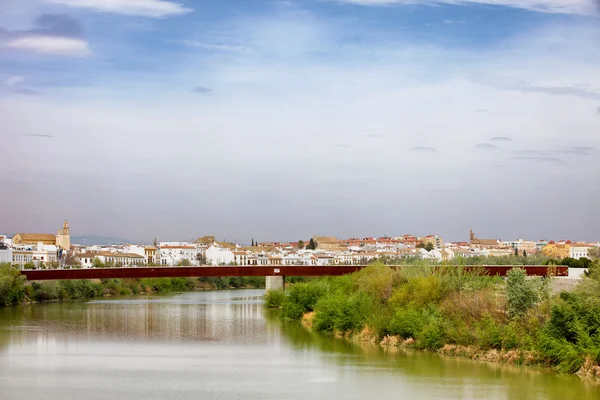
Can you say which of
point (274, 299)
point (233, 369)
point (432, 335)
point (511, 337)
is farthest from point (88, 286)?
point (511, 337)

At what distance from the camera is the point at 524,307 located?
27.2 meters

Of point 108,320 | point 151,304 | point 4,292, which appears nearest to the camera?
point 108,320

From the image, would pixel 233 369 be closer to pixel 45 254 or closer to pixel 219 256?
pixel 45 254

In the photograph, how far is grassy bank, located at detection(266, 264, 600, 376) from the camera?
2448cm

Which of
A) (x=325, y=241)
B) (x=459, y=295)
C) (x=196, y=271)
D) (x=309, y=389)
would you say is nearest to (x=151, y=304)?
(x=196, y=271)

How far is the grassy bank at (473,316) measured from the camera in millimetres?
24484

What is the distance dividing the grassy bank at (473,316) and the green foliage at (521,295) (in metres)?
0.03

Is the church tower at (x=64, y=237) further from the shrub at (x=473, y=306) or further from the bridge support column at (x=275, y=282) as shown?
the shrub at (x=473, y=306)

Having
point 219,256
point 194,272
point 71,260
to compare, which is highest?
point 219,256

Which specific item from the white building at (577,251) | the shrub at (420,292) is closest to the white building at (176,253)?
the white building at (577,251)

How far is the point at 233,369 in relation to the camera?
25312mm

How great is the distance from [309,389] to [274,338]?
11.5 meters

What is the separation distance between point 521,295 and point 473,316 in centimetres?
176

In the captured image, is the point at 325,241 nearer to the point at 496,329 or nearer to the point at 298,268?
the point at 298,268
